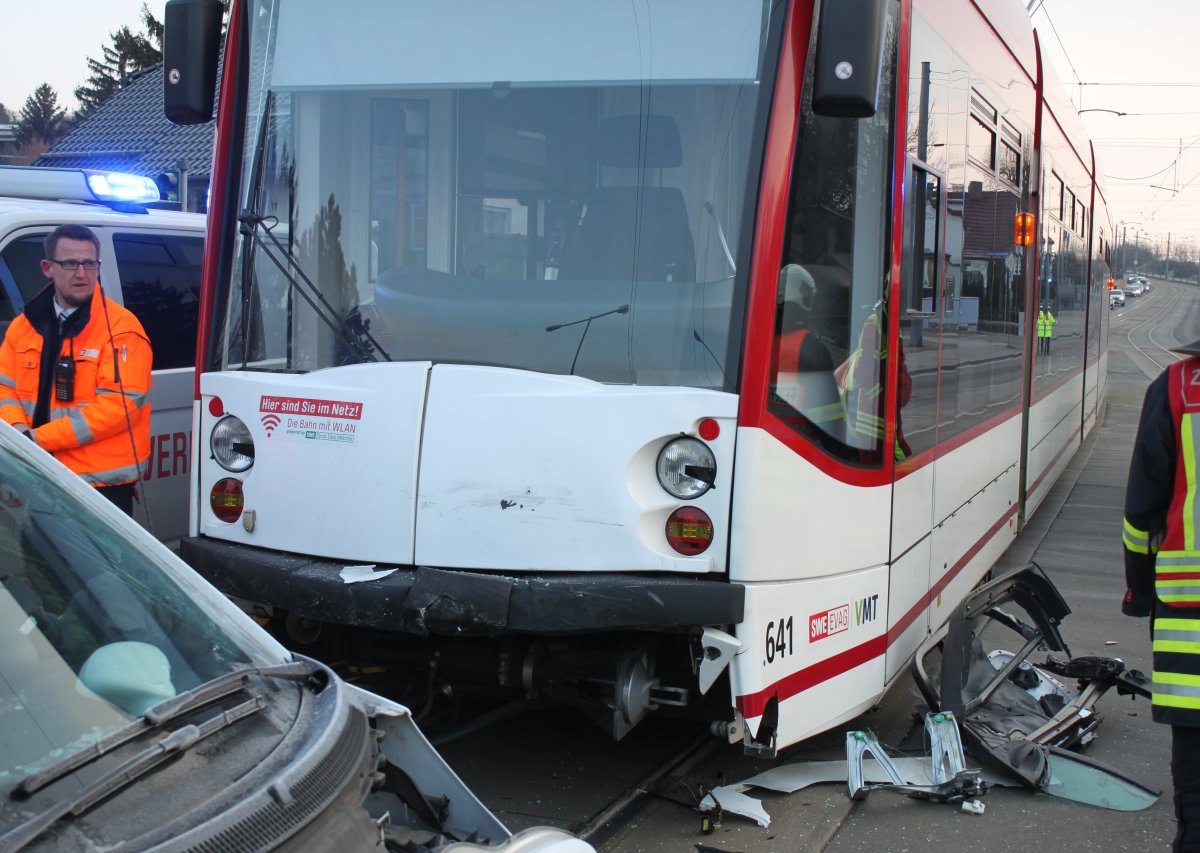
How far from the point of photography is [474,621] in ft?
13.0

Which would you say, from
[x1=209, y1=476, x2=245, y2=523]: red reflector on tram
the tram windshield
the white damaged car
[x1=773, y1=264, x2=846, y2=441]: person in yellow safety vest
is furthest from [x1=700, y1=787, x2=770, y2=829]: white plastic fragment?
the white damaged car

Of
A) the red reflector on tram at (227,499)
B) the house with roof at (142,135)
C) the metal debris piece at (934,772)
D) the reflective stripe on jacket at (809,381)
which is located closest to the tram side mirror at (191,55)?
the red reflector on tram at (227,499)

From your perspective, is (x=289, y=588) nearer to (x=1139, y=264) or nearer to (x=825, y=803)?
(x=825, y=803)

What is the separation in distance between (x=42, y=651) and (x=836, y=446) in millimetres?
2906

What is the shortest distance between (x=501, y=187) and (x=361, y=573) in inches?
55.8

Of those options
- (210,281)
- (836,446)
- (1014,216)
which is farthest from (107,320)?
(1014,216)

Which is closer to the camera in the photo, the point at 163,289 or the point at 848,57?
the point at 848,57

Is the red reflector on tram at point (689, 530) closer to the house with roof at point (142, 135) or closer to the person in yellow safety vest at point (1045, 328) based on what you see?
the person in yellow safety vest at point (1045, 328)

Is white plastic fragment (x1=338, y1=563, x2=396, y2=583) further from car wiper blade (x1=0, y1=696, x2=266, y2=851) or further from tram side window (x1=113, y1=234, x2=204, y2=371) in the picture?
tram side window (x1=113, y1=234, x2=204, y2=371)

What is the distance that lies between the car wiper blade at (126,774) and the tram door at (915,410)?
10.8 feet

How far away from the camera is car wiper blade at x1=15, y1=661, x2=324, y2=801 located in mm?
1942

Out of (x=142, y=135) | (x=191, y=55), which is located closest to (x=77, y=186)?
(x=191, y=55)

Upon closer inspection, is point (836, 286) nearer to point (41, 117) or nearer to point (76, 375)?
point (76, 375)

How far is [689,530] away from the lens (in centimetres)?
408
